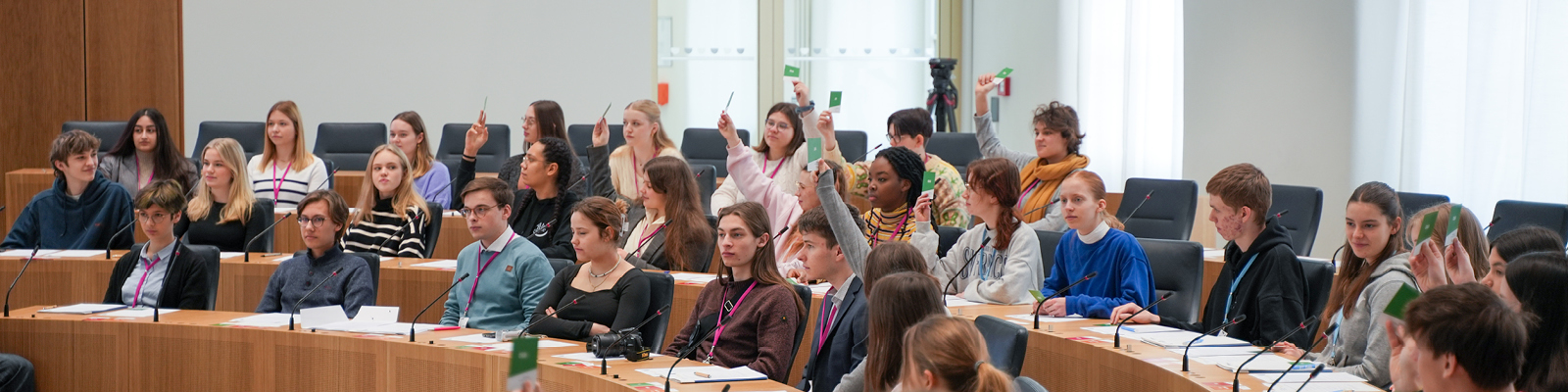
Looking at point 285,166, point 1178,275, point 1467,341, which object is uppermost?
point 285,166

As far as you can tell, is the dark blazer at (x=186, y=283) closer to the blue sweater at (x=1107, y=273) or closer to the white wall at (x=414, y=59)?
the blue sweater at (x=1107, y=273)

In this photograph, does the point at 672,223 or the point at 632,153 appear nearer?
the point at 672,223

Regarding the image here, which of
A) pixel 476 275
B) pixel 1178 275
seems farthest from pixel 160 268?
pixel 1178 275

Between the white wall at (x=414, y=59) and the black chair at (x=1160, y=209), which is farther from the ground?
the white wall at (x=414, y=59)

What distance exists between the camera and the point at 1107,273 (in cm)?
368

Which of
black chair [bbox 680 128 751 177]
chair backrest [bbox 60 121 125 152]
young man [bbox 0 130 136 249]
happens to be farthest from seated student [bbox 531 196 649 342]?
chair backrest [bbox 60 121 125 152]

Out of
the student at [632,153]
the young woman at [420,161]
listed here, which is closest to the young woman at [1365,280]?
the student at [632,153]

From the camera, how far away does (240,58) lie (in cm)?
825

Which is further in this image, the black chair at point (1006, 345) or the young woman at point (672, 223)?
the young woman at point (672, 223)

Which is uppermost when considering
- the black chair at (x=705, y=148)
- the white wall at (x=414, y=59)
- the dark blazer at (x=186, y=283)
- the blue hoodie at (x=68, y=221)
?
the white wall at (x=414, y=59)

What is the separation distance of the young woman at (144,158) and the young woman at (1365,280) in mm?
5205

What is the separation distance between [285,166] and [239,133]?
4.53ft

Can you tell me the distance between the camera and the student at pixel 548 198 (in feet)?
15.6

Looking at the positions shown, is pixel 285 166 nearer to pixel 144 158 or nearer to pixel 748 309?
pixel 144 158
